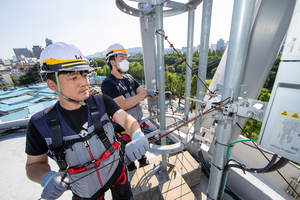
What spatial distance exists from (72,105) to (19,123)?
23.6 feet

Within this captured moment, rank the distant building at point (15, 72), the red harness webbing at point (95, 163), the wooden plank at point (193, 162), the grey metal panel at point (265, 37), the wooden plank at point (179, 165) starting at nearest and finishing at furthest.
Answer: the grey metal panel at point (265, 37) < the red harness webbing at point (95, 163) < the wooden plank at point (179, 165) < the wooden plank at point (193, 162) < the distant building at point (15, 72)

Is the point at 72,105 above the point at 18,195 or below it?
above

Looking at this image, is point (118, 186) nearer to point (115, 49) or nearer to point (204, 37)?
point (115, 49)

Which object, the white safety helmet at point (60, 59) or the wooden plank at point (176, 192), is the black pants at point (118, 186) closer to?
the wooden plank at point (176, 192)

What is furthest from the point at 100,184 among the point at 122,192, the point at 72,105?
the point at 72,105

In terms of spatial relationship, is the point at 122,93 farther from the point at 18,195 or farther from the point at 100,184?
the point at 18,195

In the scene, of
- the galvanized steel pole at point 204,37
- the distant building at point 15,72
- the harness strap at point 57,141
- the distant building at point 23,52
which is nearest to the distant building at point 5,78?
the distant building at point 15,72

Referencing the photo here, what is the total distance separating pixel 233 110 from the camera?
1124 mm

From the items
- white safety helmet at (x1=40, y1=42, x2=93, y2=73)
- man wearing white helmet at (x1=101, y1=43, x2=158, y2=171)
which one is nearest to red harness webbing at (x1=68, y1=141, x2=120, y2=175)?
man wearing white helmet at (x1=101, y1=43, x2=158, y2=171)

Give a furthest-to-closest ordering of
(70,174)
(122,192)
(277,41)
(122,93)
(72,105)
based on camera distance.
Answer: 1. (122,93)
2. (122,192)
3. (72,105)
4. (70,174)
5. (277,41)

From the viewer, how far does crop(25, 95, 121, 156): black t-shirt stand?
1.34m

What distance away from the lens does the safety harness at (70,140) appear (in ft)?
4.47

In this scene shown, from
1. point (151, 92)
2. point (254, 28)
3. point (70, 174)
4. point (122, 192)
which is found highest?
point (254, 28)

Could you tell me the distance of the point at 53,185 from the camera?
4.18ft
